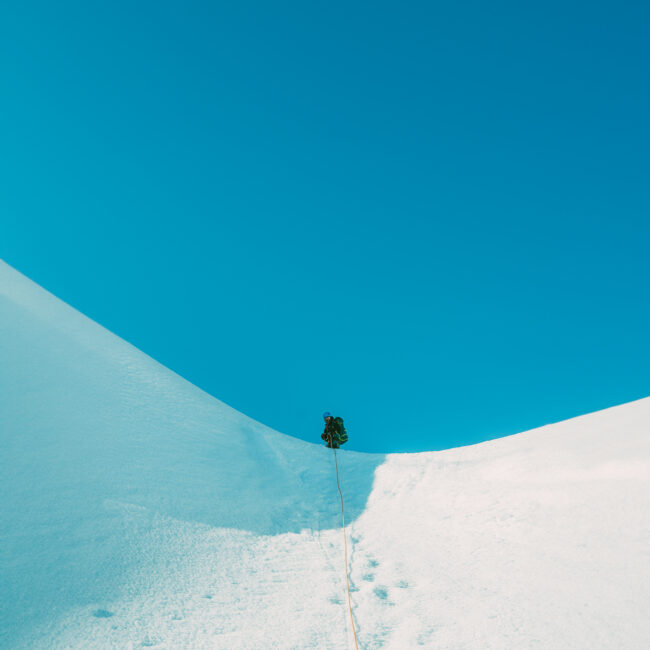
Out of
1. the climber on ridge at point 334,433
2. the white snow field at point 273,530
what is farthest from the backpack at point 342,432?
the white snow field at point 273,530

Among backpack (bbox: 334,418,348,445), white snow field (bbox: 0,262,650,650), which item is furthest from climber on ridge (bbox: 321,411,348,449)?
white snow field (bbox: 0,262,650,650)

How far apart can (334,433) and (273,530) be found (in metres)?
5.24

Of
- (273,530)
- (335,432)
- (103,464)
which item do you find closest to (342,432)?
(335,432)

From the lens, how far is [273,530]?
6348mm

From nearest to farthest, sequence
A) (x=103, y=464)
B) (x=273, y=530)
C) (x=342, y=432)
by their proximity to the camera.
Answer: (x=103, y=464) → (x=273, y=530) → (x=342, y=432)

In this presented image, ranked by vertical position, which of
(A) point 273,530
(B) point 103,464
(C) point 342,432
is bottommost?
(A) point 273,530

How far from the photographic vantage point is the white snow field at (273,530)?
395cm

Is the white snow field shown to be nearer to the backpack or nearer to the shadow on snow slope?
the shadow on snow slope

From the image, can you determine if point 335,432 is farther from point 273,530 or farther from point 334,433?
point 273,530

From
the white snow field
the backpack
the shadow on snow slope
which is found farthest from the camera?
the backpack

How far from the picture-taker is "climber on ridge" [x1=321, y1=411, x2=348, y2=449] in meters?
11.3

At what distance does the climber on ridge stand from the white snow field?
194 cm

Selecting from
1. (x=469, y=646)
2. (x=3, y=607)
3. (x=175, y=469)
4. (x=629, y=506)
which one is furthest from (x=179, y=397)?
(x=629, y=506)

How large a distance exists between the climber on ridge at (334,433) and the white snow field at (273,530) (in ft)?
6.35
